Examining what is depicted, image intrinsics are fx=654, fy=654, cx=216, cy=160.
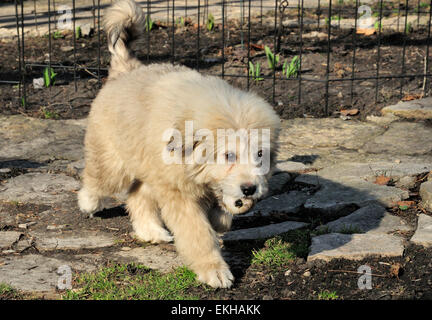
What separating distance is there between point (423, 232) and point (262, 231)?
106 centimetres

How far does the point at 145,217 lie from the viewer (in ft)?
15.3

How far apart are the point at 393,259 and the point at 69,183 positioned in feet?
9.55

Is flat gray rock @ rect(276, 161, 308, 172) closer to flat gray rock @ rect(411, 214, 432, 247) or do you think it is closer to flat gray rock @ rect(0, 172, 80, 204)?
flat gray rock @ rect(411, 214, 432, 247)

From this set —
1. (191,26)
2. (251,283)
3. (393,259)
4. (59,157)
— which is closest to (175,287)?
(251,283)

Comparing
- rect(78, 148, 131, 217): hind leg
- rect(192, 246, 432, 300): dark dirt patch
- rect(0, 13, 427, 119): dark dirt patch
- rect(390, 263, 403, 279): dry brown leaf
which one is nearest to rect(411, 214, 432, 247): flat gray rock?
rect(192, 246, 432, 300): dark dirt patch

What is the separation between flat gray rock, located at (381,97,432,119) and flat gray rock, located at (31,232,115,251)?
3648 mm

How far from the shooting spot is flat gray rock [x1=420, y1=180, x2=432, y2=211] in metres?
4.66

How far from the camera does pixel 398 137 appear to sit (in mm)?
6348

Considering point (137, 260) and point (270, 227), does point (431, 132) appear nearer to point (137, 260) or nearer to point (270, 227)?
point (270, 227)

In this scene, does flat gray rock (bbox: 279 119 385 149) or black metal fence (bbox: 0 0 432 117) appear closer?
flat gray rock (bbox: 279 119 385 149)

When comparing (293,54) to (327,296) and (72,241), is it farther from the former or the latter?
(327,296)

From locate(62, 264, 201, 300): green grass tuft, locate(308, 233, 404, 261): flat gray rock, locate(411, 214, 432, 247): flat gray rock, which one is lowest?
locate(62, 264, 201, 300): green grass tuft

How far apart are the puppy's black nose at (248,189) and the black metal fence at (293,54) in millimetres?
3647

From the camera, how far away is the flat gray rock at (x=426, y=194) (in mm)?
4662
